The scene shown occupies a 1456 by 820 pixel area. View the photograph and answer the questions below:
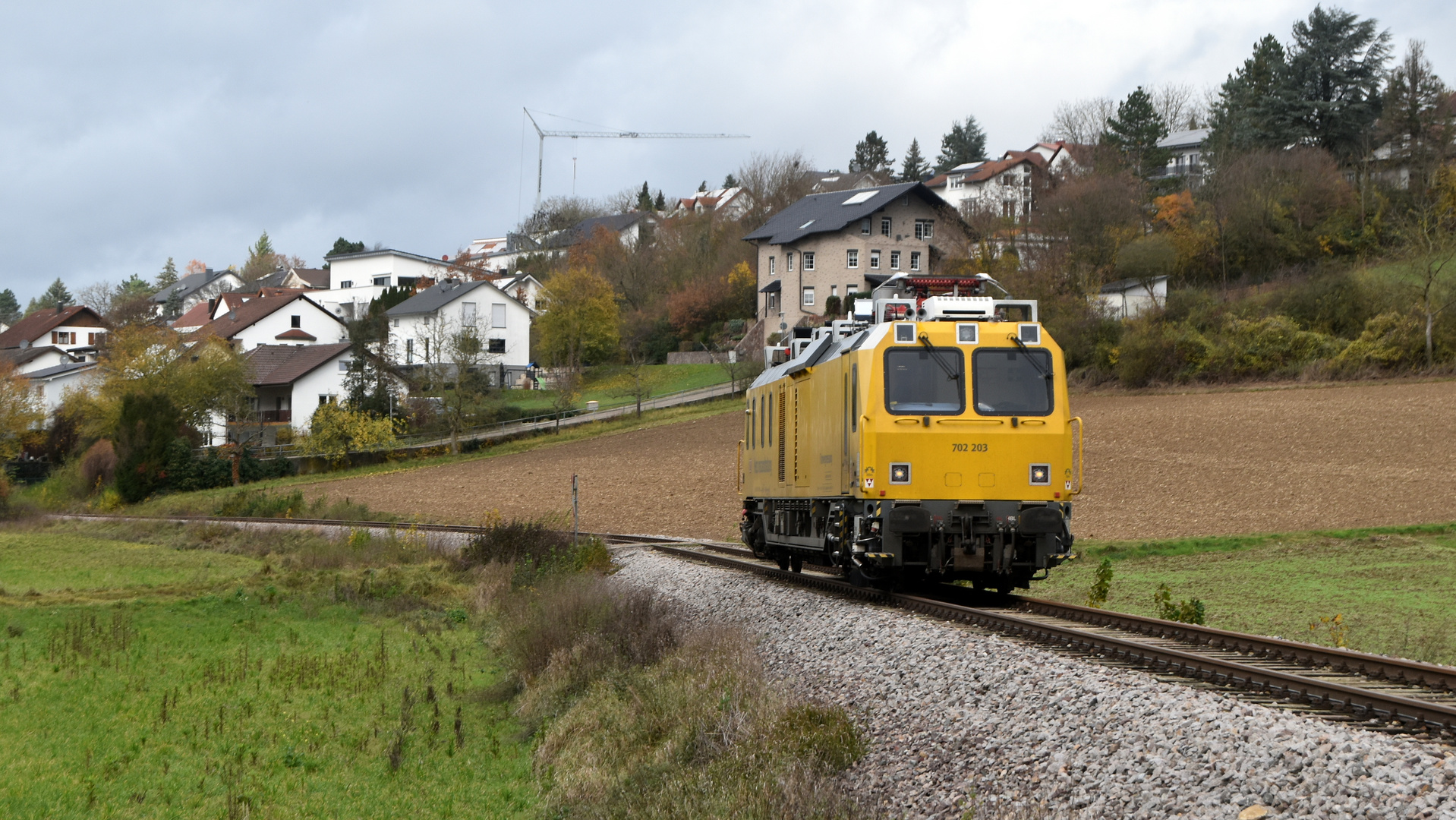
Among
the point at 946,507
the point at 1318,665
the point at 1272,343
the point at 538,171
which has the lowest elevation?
the point at 1318,665

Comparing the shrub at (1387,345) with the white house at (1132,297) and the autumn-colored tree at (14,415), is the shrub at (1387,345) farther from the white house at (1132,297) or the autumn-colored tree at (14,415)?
the autumn-colored tree at (14,415)

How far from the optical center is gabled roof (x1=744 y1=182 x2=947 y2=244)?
3073 inches

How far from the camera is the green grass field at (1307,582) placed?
14562mm

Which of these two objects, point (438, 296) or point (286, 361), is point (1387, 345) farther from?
point (438, 296)

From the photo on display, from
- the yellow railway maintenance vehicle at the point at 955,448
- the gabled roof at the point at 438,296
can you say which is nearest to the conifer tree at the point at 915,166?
the gabled roof at the point at 438,296

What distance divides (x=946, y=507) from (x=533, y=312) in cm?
8841

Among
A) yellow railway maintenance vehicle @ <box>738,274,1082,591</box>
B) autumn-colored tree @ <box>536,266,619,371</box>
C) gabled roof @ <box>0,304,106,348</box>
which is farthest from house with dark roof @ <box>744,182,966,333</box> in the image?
gabled roof @ <box>0,304,106,348</box>

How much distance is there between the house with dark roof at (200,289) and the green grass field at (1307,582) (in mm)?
133637

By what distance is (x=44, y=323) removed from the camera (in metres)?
112

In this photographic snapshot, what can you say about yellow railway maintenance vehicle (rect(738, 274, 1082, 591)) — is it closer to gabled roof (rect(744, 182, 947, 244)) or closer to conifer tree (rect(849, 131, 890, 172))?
gabled roof (rect(744, 182, 947, 244))

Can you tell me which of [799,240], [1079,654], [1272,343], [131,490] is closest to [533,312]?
[799,240]

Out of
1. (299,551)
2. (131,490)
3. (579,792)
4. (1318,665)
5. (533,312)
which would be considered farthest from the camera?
(533,312)

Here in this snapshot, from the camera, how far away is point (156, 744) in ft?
43.2

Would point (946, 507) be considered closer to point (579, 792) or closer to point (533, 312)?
point (579, 792)
